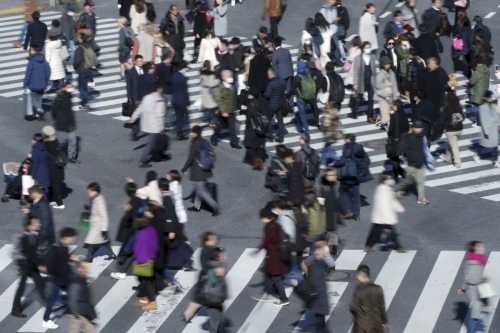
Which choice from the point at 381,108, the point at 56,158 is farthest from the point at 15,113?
the point at 381,108

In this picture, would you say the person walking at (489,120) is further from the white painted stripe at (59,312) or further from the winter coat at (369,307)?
the winter coat at (369,307)

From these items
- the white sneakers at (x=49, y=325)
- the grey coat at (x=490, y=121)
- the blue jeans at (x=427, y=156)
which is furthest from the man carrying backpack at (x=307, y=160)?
the white sneakers at (x=49, y=325)

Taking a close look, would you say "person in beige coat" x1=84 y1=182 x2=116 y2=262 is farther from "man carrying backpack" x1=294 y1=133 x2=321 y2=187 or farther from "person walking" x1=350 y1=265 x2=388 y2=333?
"person walking" x1=350 y1=265 x2=388 y2=333

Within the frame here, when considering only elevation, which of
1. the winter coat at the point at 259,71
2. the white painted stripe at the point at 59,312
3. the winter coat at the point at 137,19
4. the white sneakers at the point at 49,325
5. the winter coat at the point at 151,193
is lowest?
the white painted stripe at the point at 59,312

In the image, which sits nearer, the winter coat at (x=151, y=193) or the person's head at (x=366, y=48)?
the winter coat at (x=151, y=193)

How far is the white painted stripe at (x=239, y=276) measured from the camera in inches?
678

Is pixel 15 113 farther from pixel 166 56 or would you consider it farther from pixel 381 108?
pixel 381 108

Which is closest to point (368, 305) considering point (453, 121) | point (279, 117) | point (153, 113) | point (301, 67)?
point (453, 121)

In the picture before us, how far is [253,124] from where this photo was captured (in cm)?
2270

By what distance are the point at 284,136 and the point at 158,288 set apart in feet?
27.5

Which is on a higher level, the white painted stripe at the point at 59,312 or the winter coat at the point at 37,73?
the winter coat at the point at 37,73

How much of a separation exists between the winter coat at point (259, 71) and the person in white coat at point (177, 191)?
6.14 metres

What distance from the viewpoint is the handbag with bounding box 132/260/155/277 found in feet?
55.5

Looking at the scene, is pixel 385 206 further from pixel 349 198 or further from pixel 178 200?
pixel 178 200
